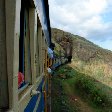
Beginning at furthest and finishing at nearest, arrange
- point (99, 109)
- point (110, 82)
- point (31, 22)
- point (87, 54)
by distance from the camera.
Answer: point (87, 54)
point (110, 82)
point (99, 109)
point (31, 22)

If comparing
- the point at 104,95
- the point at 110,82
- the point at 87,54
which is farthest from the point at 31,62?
the point at 87,54

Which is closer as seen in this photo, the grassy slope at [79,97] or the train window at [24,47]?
the train window at [24,47]

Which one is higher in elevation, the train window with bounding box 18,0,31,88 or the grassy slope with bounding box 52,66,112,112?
the train window with bounding box 18,0,31,88

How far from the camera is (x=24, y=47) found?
3.79 metres

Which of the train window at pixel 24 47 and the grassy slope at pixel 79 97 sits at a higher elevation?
the train window at pixel 24 47

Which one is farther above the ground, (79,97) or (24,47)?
(24,47)

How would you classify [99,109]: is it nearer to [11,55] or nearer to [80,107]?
[80,107]

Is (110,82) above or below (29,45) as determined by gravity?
below

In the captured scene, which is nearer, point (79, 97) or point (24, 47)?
point (24, 47)

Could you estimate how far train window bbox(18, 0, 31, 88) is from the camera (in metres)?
3.60

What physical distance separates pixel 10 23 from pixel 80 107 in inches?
458

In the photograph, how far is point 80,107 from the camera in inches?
538

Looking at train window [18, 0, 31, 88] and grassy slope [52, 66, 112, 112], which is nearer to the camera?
train window [18, 0, 31, 88]

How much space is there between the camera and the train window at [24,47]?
360 cm
